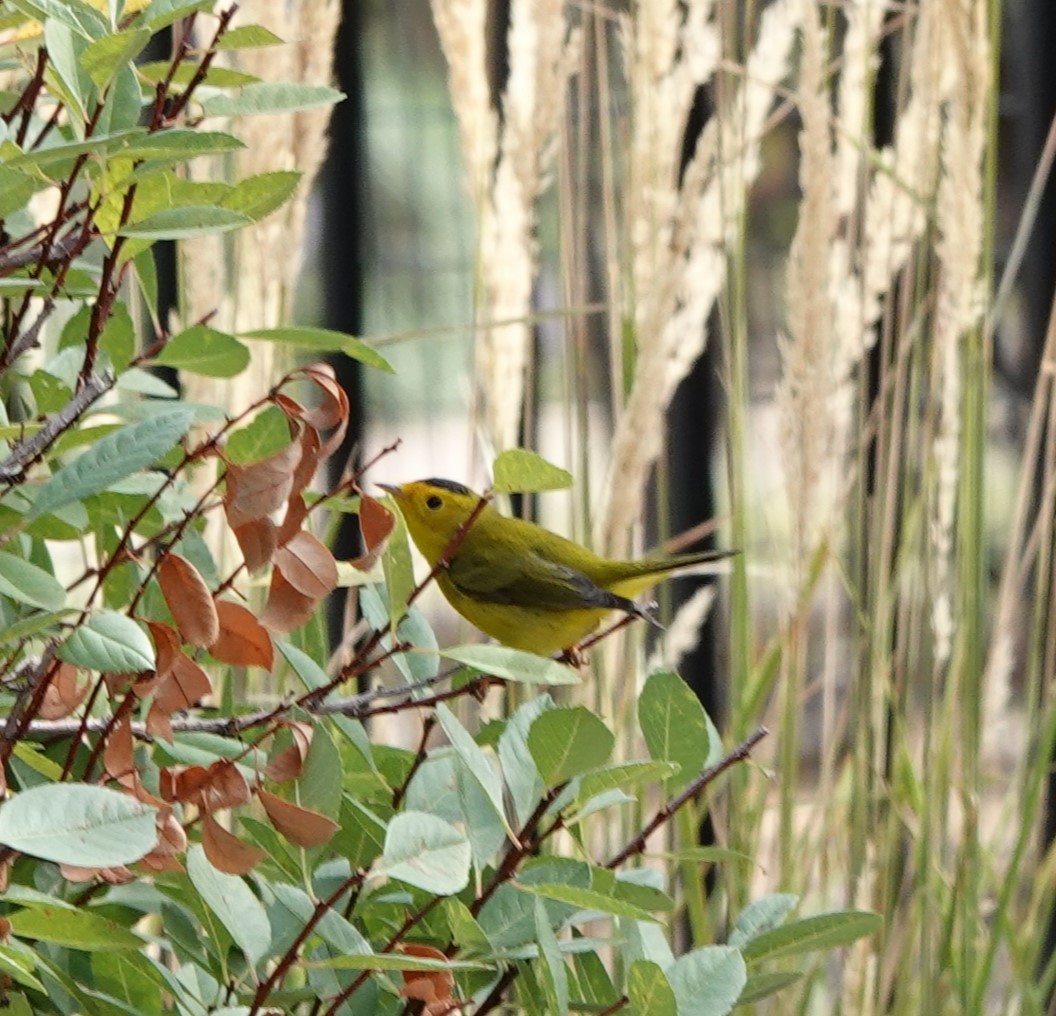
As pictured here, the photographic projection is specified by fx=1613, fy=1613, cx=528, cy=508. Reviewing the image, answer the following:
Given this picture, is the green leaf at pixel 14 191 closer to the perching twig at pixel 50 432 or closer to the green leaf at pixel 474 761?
the perching twig at pixel 50 432

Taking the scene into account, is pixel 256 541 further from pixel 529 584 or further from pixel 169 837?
pixel 529 584

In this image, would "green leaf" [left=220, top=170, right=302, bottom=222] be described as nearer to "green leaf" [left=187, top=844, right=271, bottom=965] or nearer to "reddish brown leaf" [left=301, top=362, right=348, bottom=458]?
"reddish brown leaf" [left=301, top=362, right=348, bottom=458]

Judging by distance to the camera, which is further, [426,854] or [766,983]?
[766,983]

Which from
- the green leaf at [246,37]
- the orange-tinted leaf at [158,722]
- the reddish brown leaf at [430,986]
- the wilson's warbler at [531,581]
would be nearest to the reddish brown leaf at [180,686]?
the orange-tinted leaf at [158,722]

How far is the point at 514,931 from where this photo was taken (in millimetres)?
534

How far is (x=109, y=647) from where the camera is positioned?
457 mm

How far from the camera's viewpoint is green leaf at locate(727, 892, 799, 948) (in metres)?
0.59

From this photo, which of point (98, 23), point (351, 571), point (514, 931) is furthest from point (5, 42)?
point (514, 931)

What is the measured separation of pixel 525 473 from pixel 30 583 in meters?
0.16

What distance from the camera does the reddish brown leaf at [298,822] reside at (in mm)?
475

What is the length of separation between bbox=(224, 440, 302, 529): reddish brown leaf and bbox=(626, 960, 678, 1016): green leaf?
174 mm

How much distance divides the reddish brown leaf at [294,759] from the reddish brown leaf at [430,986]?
0.21ft

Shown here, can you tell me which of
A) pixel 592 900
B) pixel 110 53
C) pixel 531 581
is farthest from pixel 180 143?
pixel 531 581

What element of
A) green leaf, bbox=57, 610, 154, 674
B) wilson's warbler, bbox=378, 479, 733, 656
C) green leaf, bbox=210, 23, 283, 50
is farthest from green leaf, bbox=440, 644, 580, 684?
wilson's warbler, bbox=378, 479, 733, 656
